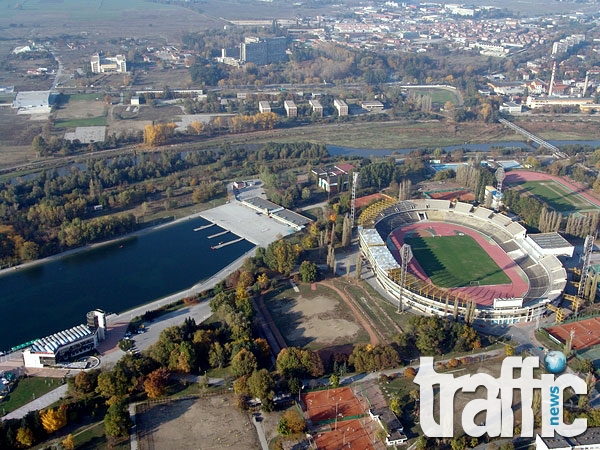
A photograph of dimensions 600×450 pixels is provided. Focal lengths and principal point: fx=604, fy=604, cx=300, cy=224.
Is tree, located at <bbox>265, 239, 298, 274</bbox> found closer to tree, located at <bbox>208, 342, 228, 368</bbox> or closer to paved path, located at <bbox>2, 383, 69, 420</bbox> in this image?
tree, located at <bbox>208, 342, 228, 368</bbox>

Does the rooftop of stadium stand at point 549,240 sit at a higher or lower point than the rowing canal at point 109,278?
higher

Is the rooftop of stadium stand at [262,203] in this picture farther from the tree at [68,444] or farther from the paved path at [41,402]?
the tree at [68,444]

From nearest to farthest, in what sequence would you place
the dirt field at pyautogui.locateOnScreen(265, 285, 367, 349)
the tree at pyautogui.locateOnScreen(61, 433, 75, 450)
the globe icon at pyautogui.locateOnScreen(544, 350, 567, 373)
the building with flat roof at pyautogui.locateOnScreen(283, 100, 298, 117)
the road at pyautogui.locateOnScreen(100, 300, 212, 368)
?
the tree at pyautogui.locateOnScreen(61, 433, 75, 450)
the globe icon at pyautogui.locateOnScreen(544, 350, 567, 373)
the road at pyautogui.locateOnScreen(100, 300, 212, 368)
the dirt field at pyautogui.locateOnScreen(265, 285, 367, 349)
the building with flat roof at pyautogui.locateOnScreen(283, 100, 298, 117)

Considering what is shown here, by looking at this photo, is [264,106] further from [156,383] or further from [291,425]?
[291,425]

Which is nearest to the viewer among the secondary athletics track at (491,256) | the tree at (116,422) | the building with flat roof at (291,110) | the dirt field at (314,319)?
the tree at (116,422)

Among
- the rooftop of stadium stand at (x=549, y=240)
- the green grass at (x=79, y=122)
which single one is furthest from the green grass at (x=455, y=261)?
the green grass at (x=79, y=122)

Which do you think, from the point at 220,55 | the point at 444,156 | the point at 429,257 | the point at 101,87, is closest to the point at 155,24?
the point at 220,55

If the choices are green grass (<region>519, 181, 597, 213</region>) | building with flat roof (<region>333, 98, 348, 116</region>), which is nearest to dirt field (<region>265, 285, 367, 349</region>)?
green grass (<region>519, 181, 597, 213</region>)
